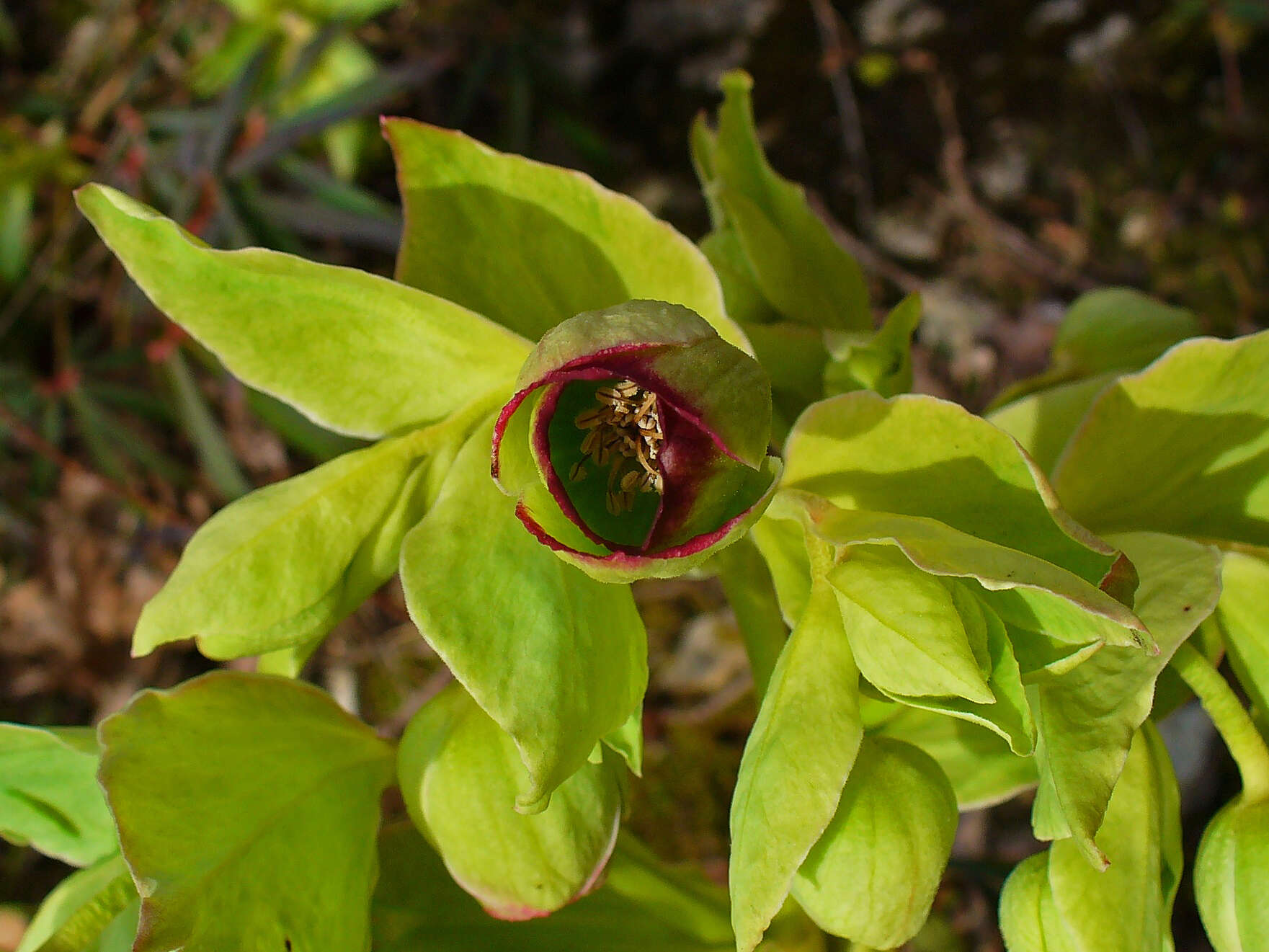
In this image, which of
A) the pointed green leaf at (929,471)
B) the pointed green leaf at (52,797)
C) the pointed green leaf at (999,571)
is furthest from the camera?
the pointed green leaf at (52,797)

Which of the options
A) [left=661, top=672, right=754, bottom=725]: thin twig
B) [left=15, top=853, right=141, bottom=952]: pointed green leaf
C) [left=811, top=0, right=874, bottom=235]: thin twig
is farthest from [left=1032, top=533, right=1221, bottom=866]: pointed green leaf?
[left=811, top=0, right=874, bottom=235]: thin twig

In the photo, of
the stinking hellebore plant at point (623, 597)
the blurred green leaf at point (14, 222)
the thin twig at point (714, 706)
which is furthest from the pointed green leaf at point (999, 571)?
the blurred green leaf at point (14, 222)

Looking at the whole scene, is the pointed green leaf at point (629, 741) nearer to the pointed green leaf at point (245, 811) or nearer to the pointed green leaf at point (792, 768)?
the pointed green leaf at point (792, 768)

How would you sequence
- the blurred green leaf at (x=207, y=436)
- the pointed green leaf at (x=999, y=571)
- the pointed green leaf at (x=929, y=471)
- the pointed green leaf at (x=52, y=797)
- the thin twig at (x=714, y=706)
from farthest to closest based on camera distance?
1. the blurred green leaf at (x=207, y=436)
2. the thin twig at (x=714, y=706)
3. the pointed green leaf at (x=52, y=797)
4. the pointed green leaf at (x=929, y=471)
5. the pointed green leaf at (x=999, y=571)

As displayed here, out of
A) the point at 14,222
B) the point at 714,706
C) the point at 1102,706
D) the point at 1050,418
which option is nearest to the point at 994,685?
the point at 1102,706

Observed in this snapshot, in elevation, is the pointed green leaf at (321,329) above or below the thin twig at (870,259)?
above

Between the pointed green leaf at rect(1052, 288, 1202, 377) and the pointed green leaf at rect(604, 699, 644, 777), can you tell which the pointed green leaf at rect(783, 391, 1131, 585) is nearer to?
the pointed green leaf at rect(604, 699, 644, 777)
